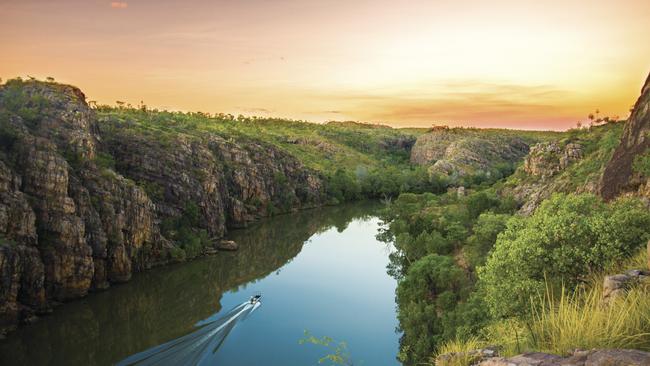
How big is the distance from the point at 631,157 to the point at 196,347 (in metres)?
30.1

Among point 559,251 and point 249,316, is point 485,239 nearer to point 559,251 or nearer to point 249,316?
point 559,251

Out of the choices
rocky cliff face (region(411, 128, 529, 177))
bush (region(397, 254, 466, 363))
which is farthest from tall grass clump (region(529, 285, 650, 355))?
rocky cliff face (region(411, 128, 529, 177))

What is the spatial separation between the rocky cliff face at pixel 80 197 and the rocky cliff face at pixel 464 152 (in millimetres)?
73677

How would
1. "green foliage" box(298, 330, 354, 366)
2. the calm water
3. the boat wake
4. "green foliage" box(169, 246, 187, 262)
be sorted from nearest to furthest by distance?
"green foliage" box(298, 330, 354, 366)
the boat wake
the calm water
"green foliage" box(169, 246, 187, 262)

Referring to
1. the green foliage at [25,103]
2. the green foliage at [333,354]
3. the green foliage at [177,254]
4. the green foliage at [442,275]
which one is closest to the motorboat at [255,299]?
the green foliage at [333,354]

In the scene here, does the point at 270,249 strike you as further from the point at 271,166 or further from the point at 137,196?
the point at 271,166

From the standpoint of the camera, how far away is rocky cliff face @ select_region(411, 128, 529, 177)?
125 m

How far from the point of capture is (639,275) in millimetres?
9516

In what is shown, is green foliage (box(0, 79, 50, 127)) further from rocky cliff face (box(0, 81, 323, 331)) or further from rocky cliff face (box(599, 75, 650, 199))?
rocky cliff face (box(599, 75, 650, 199))

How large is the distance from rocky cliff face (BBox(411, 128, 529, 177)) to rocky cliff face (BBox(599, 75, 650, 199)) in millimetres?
88681

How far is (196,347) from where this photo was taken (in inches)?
1153

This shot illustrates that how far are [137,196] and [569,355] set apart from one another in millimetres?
46696

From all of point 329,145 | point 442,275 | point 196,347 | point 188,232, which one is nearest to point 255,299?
point 196,347

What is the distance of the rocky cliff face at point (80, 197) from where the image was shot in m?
32.2
